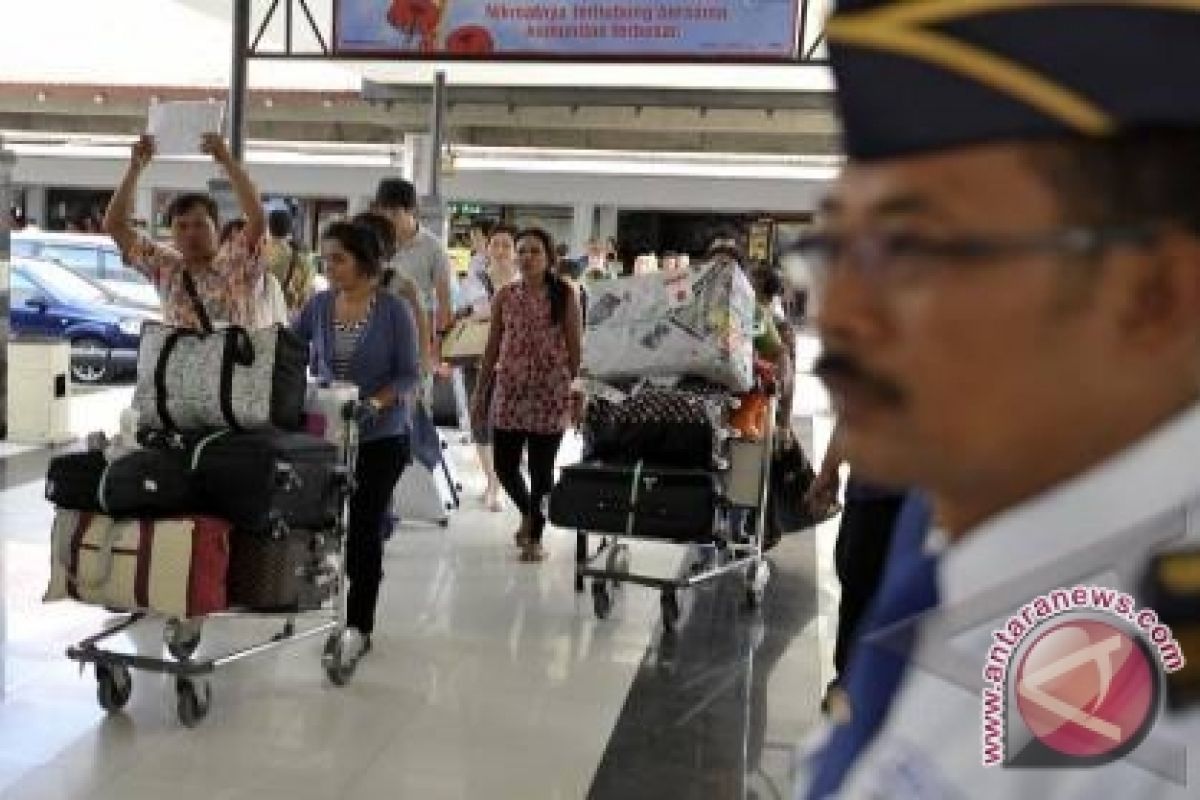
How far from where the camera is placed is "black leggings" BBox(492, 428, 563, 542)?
16.3ft

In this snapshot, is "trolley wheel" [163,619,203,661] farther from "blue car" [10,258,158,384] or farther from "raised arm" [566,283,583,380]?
"blue car" [10,258,158,384]

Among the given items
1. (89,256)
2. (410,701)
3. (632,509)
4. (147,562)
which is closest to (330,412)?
(147,562)

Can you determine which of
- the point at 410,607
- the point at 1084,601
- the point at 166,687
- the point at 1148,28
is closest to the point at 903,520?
the point at 1084,601

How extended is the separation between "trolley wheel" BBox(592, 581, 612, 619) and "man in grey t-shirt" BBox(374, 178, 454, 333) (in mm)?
1513

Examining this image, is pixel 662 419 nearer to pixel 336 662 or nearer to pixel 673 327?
pixel 673 327

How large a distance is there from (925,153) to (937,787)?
25cm

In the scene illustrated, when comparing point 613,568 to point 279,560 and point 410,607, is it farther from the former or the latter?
point 279,560

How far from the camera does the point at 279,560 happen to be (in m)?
3.13

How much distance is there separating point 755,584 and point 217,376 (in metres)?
2.25

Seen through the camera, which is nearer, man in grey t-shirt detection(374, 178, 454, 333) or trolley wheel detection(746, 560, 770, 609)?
trolley wheel detection(746, 560, 770, 609)

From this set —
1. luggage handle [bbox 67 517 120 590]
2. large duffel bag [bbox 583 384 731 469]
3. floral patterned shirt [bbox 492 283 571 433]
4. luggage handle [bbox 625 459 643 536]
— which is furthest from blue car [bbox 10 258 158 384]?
luggage handle [bbox 67 517 120 590]

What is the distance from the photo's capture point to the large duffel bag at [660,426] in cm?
406

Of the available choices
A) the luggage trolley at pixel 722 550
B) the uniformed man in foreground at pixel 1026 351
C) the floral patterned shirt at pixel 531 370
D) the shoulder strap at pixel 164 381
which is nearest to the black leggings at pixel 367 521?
the shoulder strap at pixel 164 381

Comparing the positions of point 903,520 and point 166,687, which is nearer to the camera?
point 903,520
